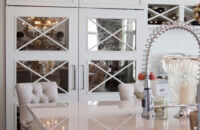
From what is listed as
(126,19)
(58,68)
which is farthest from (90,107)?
(126,19)

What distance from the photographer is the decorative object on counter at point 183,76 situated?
1.91 m

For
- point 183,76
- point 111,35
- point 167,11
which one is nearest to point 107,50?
point 111,35

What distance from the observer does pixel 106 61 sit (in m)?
4.11

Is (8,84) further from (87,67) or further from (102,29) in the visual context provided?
(102,29)

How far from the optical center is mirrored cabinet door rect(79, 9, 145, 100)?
4008 millimetres

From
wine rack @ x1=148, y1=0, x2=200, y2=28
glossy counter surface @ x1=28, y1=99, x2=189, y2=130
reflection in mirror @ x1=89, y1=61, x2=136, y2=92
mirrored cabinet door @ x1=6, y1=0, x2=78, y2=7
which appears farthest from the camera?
wine rack @ x1=148, y1=0, x2=200, y2=28

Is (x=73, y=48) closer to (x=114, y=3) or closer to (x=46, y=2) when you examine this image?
(x=46, y=2)

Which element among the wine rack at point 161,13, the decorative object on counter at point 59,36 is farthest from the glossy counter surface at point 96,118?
the wine rack at point 161,13

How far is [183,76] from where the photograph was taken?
6.29 feet

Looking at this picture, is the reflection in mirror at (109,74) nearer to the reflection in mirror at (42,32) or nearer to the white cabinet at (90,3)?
the reflection in mirror at (42,32)

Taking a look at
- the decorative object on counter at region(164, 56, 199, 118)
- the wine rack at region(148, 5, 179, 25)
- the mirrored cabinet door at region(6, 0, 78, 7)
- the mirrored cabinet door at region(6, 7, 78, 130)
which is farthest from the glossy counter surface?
the wine rack at region(148, 5, 179, 25)

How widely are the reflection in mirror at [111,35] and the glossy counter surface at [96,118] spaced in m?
1.77

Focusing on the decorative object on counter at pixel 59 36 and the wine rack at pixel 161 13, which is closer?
the decorative object on counter at pixel 59 36

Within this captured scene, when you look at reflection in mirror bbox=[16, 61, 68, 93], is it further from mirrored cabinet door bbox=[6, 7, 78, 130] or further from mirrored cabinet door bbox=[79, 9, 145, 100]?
mirrored cabinet door bbox=[79, 9, 145, 100]
